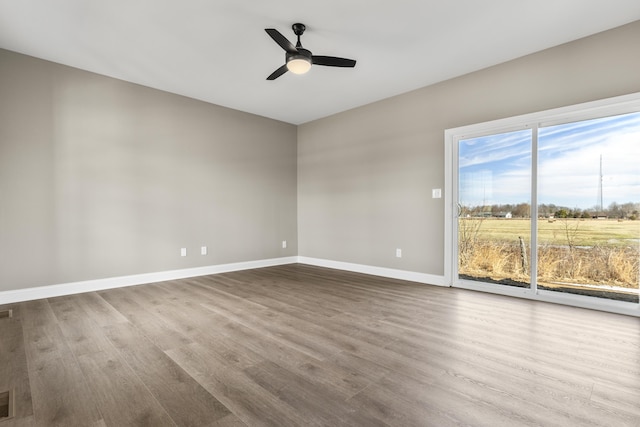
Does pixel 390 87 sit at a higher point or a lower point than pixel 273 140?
higher

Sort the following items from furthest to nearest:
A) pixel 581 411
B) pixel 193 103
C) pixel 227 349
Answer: pixel 193 103 < pixel 227 349 < pixel 581 411

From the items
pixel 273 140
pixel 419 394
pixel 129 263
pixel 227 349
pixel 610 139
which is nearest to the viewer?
pixel 419 394

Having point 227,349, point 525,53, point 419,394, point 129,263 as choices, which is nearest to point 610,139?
point 525,53

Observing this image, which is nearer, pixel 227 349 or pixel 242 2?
pixel 227 349

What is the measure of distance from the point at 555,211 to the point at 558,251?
440 millimetres

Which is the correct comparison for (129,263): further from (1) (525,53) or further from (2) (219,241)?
(1) (525,53)

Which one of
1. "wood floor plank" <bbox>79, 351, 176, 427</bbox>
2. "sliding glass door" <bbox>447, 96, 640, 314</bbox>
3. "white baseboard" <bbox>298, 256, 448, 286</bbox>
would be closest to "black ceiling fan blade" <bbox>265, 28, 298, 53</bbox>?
"sliding glass door" <bbox>447, 96, 640, 314</bbox>

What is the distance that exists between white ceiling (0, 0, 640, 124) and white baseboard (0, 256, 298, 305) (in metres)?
2.66

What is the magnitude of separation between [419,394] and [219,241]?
4.05 metres

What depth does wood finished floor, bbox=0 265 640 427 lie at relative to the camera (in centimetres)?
147

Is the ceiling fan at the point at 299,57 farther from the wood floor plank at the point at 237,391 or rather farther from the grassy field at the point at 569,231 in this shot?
the grassy field at the point at 569,231

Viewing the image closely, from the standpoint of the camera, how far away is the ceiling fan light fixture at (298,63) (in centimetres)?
276

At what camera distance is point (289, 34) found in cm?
301

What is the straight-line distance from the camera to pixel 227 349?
2168mm
